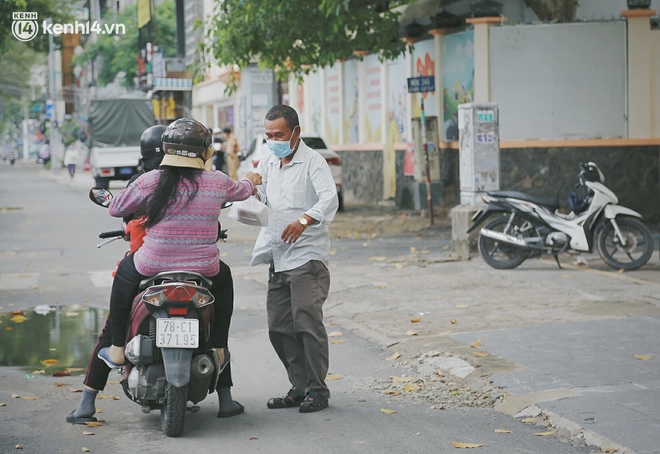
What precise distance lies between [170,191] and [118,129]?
3607cm

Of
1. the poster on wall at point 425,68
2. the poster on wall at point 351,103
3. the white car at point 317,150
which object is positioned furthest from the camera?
the poster on wall at point 351,103

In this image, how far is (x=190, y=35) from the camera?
2057 inches

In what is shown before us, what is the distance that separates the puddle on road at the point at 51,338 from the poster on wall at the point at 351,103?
17920mm

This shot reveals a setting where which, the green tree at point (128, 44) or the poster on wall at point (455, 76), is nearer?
the poster on wall at point (455, 76)

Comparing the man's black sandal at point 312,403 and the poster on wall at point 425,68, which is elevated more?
the poster on wall at point 425,68

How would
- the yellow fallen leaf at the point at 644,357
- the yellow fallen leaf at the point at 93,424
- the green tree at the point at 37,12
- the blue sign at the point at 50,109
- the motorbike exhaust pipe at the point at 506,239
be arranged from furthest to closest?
the blue sign at the point at 50,109 < the green tree at the point at 37,12 < the motorbike exhaust pipe at the point at 506,239 < the yellow fallen leaf at the point at 644,357 < the yellow fallen leaf at the point at 93,424

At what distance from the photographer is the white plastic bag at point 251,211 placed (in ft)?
20.8

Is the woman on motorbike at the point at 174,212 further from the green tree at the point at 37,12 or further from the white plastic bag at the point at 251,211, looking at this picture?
the green tree at the point at 37,12

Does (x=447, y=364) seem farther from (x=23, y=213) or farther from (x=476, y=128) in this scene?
(x=23, y=213)

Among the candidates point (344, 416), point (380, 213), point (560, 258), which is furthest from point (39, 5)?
point (344, 416)

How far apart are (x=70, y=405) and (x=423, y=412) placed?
2.14 m

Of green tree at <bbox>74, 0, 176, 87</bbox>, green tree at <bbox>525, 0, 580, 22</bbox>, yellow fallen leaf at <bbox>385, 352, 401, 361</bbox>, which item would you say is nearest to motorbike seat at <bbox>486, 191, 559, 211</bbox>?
yellow fallen leaf at <bbox>385, 352, 401, 361</bbox>

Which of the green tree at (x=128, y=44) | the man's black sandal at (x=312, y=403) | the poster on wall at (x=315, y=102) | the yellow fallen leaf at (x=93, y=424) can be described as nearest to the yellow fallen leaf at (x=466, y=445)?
the man's black sandal at (x=312, y=403)

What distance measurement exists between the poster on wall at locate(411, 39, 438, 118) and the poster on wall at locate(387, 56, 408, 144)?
62cm
